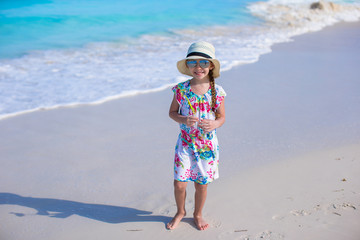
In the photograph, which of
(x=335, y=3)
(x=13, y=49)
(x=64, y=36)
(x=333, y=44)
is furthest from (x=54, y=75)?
(x=335, y=3)

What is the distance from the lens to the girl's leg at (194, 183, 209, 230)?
2.81m

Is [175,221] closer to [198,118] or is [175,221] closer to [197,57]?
[198,118]

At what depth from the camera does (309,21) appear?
604 inches

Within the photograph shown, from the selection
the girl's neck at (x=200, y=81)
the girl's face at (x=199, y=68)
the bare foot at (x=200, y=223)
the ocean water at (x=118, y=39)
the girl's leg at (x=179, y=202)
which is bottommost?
the bare foot at (x=200, y=223)

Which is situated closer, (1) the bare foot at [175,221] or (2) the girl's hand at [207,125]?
(2) the girl's hand at [207,125]

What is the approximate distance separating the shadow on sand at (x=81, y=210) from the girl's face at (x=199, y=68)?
3.93ft

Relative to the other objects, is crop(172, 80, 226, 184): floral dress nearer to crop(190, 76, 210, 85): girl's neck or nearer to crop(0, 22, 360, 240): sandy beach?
crop(190, 76, 210, 85): girl's neck

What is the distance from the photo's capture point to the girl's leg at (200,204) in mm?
2806

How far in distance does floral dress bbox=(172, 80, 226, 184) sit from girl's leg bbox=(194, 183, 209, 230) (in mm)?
66

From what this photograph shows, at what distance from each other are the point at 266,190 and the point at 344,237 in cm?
81

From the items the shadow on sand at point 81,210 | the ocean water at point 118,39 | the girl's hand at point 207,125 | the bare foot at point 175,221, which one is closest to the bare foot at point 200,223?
the bare foot at point 175,221

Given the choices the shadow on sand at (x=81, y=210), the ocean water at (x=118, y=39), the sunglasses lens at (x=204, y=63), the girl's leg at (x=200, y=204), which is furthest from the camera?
the ocean water at (x=118, y=39)

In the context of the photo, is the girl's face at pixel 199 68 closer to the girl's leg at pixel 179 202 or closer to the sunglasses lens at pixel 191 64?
the sunglasses lens at pixel 191 64

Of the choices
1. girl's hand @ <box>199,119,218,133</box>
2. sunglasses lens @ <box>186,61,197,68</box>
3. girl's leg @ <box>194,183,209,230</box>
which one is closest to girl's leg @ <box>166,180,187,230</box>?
girl's leg @ <box>194,183,209,230</box>
